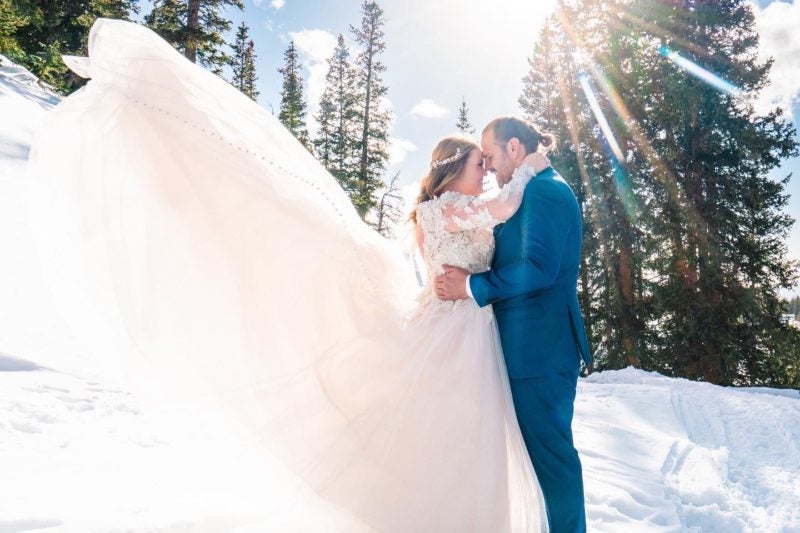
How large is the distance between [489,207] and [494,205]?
0.11ft

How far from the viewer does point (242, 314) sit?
255 centimetres

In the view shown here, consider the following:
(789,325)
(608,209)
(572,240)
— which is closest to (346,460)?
(572,240)

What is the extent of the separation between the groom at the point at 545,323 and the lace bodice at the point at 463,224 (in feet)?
0.29

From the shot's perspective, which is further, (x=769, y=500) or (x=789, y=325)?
(x=789, y=325)

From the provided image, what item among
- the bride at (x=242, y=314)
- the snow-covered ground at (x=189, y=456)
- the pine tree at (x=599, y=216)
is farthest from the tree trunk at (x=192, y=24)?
the bride at (x=242, y=314)

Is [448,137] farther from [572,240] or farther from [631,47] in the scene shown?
[631,47]

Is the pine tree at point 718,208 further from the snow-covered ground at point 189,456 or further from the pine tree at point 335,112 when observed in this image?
the pine tree at point 335,112

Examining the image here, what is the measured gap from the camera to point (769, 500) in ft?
13.8

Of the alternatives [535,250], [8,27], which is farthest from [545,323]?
[8,27]

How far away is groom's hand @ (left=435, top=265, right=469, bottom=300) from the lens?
9.66ft

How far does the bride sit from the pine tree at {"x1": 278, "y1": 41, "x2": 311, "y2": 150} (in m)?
31.1

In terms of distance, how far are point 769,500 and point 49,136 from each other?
5.96 metres

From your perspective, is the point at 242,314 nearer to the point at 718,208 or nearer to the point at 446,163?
the point at 446,163

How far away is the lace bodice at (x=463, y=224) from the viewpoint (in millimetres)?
2879
